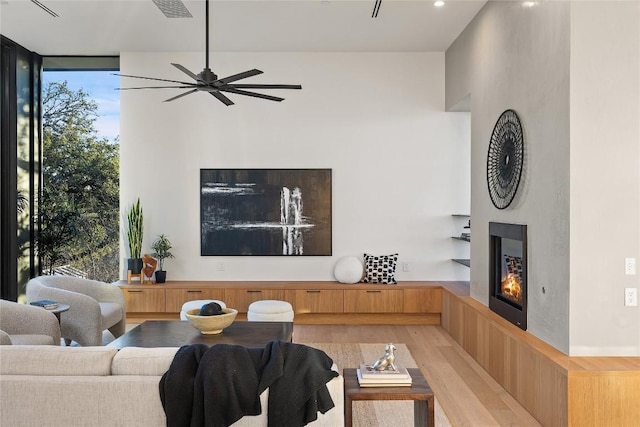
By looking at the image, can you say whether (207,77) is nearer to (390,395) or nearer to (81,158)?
(390,395)

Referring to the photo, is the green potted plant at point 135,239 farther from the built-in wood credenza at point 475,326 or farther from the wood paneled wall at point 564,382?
the wood paneled wall at point 564,382

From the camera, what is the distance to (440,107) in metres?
6.52

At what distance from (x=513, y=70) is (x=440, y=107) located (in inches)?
92.4

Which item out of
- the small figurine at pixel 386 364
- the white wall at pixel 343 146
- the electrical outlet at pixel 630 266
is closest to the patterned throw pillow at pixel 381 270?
the white wall at pixel 343 146

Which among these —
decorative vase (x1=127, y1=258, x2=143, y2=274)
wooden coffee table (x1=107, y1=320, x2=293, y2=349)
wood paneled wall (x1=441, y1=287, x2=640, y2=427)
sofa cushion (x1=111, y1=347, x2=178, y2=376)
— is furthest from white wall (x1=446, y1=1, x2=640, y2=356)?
decorative vase (x1=127, y1=258, x2=143, y2=274)

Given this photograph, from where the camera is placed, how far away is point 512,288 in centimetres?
421

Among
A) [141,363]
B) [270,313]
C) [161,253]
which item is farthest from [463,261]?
[141,363]

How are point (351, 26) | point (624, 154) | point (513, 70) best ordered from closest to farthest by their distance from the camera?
1. point (624, 154)
2. point (513, 70)
3. point (351, 26)

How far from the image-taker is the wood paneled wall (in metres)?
2.94

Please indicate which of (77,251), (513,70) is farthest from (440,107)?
(77,251)

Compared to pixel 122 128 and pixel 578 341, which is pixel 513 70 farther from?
pixel 122 128

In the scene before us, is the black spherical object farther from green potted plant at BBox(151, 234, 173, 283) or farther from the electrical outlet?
green potted plant at BBox(151, 234, 173, 283)

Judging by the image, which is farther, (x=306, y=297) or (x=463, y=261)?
(x=463, y=261)

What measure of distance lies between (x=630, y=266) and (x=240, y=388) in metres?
2.38
